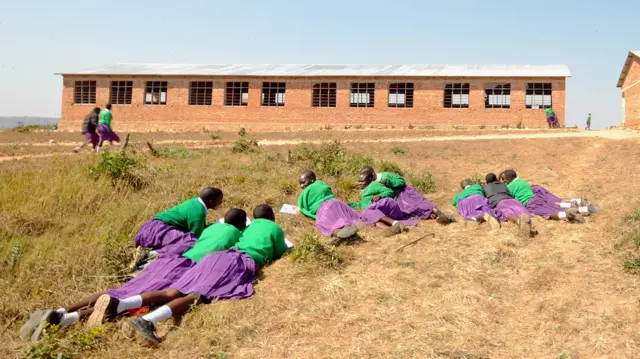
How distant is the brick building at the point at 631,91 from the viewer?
2200cm

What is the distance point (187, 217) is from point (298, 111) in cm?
2134

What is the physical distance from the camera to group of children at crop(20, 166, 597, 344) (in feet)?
12.7

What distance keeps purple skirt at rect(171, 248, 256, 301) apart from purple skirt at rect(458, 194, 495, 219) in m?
3.72

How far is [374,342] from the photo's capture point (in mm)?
3689

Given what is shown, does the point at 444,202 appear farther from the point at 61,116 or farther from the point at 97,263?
the point at 61,116

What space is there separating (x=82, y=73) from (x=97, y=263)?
26.8m

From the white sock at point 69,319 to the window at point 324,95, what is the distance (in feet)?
77.2

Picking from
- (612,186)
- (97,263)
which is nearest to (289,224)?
(97,263)

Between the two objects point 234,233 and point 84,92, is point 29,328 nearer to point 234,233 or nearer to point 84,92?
point 234,233

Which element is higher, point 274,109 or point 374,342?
point 274,109

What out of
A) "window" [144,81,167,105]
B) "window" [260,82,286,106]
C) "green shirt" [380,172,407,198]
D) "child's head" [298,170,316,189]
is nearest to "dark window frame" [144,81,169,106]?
"window" [144,81,167,105]

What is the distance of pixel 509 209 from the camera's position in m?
6.76

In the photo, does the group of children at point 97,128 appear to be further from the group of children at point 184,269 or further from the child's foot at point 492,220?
the child's foot at point 492,220

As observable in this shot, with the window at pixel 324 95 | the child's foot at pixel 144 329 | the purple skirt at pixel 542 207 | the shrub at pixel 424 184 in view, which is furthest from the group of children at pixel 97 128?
the window at pixel 324 95
